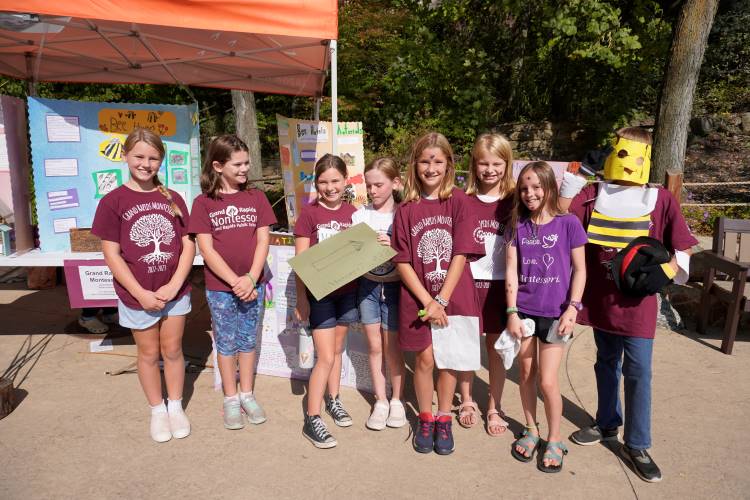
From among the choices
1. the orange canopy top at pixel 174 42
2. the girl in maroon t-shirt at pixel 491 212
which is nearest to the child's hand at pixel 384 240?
the girl in maroon t-shirt at pixel 491 212

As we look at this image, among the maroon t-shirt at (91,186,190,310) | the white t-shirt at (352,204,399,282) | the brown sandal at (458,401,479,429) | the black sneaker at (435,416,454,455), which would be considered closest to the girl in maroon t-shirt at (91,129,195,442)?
the maroon t-shirt at (91,186,190,310)

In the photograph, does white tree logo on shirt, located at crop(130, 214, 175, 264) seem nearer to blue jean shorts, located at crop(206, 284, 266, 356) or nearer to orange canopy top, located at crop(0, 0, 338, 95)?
blue jean shorts, located at crop(206, 284, 266, 356)

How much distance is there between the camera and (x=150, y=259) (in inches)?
117

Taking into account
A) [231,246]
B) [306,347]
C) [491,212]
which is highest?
[491,212]

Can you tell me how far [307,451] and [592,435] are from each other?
1699 millimetres

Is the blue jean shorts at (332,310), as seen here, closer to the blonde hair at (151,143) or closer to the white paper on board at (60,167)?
the blonde hair at (151,143)

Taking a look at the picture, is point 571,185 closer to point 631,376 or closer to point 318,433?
point 631,376

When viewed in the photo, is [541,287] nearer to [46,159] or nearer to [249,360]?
[249,360]

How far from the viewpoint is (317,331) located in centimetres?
310

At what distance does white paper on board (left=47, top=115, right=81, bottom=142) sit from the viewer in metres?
4.39

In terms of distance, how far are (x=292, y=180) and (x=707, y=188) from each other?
374 inches

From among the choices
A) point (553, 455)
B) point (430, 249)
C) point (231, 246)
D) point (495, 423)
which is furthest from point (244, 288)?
point (553, 455)

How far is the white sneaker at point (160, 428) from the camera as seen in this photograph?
3.09 m

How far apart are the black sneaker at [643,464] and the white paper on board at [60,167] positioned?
4749 millimetres
